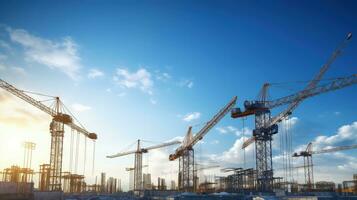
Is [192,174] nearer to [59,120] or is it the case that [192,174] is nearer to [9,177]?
[59,120]

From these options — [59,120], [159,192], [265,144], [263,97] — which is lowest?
[159,192]

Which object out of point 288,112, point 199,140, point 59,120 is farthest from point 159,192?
point 288,112

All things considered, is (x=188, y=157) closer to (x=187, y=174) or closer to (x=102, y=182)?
(x=187, y=174)

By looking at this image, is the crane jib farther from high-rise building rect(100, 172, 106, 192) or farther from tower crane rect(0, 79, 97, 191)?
high-rise building rect(100, 172, 106, 192)

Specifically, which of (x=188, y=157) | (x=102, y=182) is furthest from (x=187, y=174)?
(x=102, y=182)

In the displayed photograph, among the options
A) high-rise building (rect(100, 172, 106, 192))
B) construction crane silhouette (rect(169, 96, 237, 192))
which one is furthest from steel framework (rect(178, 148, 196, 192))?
high-rise building (rect(100, 172, 106, 192))

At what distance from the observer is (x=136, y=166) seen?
525 ft

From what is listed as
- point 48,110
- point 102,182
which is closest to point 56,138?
point 48,110

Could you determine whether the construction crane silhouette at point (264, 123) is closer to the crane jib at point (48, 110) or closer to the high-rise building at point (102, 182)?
the crane jib at point (48, 110)

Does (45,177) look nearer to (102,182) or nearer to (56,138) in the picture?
(56,138)

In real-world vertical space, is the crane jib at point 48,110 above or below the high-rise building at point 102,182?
above

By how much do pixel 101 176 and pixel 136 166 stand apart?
26.4 meters

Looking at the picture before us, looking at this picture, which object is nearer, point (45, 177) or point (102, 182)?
point (45, 177)

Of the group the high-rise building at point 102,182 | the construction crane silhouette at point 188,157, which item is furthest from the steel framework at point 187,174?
the high-rise building at point 102,182
